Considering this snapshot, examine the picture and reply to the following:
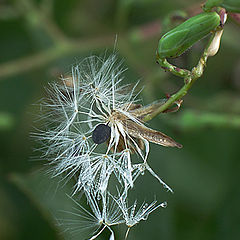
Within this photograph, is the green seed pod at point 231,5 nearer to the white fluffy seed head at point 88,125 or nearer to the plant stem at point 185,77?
the plant stem at point 185,77

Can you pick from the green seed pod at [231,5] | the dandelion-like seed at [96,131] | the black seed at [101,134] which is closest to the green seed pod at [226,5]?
the green seed pod at [231,5]

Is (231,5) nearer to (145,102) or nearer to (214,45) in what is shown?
(214,45)

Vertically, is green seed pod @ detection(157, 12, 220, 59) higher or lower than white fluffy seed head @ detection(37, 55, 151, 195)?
higher

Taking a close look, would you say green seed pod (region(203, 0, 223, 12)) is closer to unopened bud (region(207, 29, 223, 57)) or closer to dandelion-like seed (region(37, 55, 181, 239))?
unopened bud (region(207, 29, 223, 57))

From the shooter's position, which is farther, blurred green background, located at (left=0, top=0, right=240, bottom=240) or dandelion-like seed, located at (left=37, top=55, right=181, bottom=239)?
blurred green background, located at (left=0, top=0, right=240, bottom=240)

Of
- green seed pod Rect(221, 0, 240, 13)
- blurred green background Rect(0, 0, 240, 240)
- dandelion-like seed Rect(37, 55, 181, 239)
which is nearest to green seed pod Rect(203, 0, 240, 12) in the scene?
green seed pod Rect(221, 0, 240, 13)

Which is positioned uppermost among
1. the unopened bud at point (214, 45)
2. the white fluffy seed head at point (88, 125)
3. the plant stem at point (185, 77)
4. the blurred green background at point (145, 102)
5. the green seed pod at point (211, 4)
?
the green seed pod at point (211, 4)

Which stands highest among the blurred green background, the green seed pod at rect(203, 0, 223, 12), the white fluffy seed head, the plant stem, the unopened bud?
the green seed pod at rect(203, 0, 223, 12)
